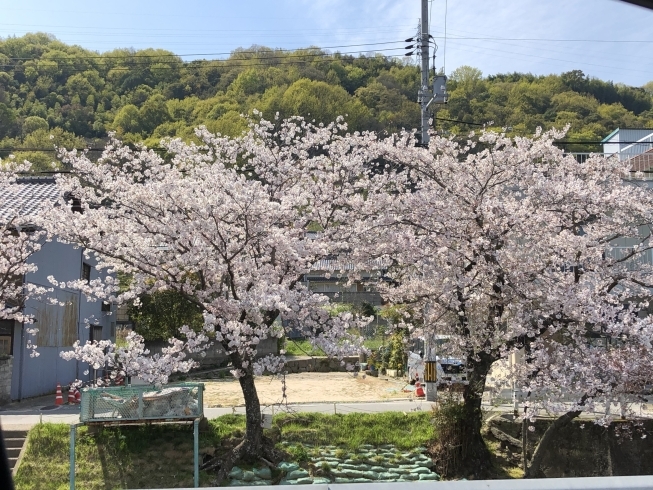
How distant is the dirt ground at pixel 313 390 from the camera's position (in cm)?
1559

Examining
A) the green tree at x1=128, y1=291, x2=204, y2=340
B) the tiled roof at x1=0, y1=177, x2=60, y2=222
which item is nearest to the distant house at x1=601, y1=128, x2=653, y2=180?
the green tree at x1=128, y1=291, x2=204, y2=340

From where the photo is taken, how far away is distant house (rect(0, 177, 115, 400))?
15.5m

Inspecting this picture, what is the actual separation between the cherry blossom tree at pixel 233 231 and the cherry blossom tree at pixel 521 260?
1.09 meters

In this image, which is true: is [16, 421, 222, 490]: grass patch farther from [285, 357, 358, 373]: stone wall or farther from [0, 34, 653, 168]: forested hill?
[285, 357, 358, 373]: stone wall

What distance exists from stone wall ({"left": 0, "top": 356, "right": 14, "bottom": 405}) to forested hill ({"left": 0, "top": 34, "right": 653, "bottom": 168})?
8.44m

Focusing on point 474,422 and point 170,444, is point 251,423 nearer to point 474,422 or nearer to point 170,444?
point 170,444

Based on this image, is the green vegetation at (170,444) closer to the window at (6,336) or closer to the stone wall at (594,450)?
the stone wall at (594,450)

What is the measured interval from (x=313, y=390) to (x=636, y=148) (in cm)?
1396

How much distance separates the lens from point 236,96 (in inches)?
1008

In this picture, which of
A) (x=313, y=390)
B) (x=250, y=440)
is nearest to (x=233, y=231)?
(x=250, y=440)

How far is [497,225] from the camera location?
34.3 feet

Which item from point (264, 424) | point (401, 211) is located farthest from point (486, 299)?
point (264, 424)

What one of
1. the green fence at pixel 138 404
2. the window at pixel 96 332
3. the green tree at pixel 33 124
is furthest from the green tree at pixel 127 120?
the green fence at pixel 138 404

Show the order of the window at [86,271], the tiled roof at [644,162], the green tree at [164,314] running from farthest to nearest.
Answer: the green tree at [164,314] < the tiled roof at [644,162] < the window at [86,271]
